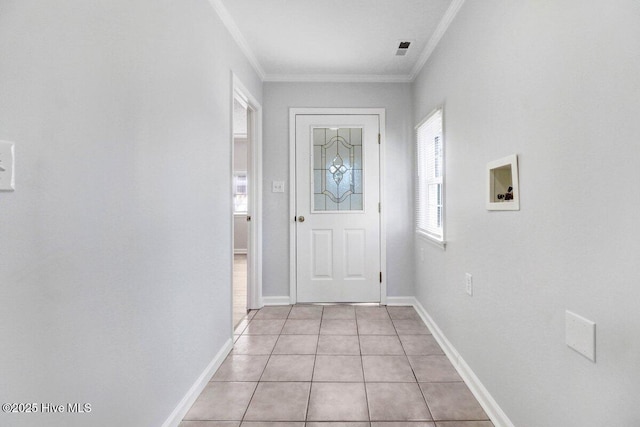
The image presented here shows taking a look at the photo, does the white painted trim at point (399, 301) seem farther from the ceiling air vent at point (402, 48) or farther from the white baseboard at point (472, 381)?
the ceiling air vent at point (402, 48)

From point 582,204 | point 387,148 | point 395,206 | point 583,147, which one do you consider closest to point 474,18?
point 583,147

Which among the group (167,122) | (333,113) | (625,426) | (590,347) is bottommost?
(625,426)

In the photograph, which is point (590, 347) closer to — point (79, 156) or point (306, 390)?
point (306, 390)

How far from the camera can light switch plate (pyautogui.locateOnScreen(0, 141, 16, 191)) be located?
82 centimetres

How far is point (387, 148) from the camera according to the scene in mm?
3641

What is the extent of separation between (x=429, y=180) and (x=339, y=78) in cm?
148

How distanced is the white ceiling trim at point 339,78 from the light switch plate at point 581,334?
3.01 meters

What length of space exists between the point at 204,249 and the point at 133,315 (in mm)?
782

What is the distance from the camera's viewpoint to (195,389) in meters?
1.90

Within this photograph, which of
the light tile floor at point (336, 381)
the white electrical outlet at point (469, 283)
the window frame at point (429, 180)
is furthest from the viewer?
the window frame at point (429, 180)

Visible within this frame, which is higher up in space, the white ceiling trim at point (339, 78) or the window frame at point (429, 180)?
the white ceiling trim at point (339, 78)

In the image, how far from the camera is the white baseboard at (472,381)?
1.66 m

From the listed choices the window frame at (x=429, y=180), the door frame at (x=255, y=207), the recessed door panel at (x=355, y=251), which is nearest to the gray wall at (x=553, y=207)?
the window frame at (x=429, y=180)

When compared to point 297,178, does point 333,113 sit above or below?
above
